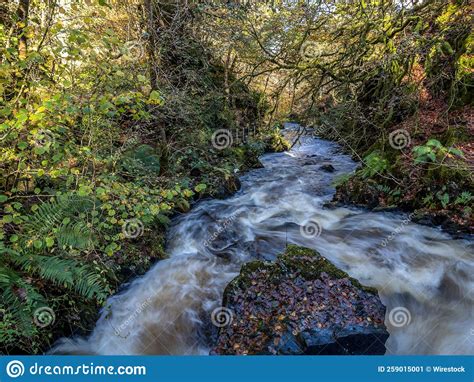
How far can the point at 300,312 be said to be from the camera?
12.2ft

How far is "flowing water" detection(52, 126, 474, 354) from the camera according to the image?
13.8ft

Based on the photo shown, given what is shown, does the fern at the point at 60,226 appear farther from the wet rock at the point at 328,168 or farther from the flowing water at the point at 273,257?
the wet rock at the point at 328,168

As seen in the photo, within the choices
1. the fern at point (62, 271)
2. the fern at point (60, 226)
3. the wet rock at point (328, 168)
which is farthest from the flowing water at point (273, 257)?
the wet rock at point (328, 168)

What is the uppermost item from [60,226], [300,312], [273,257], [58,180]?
[58,180]

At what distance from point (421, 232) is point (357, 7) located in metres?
5.40

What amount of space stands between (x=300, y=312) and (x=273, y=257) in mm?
2064

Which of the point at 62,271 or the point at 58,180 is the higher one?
the point at 58,180

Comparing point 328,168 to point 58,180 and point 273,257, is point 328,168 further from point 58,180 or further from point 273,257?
point 58,180

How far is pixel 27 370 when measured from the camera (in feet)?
10.0

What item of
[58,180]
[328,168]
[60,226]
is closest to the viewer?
[60,226]

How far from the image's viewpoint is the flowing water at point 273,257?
4.20 metres

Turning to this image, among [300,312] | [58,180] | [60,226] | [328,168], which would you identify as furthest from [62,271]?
[328,168]

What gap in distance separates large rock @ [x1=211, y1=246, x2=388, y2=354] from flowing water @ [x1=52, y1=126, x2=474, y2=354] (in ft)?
2.13

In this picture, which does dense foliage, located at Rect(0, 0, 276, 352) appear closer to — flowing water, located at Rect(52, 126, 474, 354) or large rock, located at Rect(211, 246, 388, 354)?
flowing water, located at Rect(52, 126, 474, 354)
